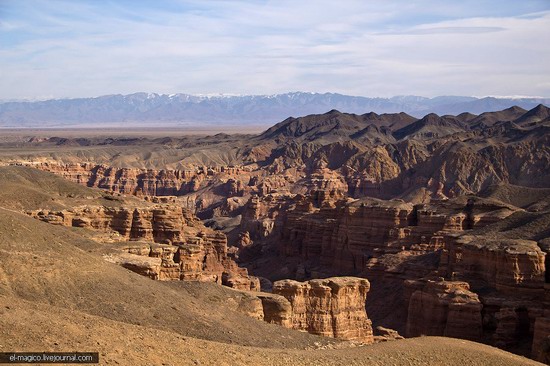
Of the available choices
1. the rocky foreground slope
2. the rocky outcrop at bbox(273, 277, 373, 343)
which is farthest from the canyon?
the rocky foreground slope

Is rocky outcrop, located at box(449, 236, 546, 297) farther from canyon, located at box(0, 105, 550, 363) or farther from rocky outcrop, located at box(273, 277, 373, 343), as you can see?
rocky outcrop, located at box(273, 277, 373, 343)

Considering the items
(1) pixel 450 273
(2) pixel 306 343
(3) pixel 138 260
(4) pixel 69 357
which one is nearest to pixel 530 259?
(1) pixel 450 273

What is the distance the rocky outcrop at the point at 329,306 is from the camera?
46.3 m

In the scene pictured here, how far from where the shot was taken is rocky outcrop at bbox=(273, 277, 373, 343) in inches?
1822

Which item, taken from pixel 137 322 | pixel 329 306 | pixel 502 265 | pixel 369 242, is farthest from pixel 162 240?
pixel 137 322

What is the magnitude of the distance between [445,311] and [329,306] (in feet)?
31.6

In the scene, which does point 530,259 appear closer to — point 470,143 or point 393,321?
point 393,321

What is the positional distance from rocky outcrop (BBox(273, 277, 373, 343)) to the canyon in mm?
72

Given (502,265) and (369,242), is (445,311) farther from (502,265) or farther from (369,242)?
(369,242)

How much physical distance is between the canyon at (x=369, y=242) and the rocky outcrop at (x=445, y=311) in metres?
0.08

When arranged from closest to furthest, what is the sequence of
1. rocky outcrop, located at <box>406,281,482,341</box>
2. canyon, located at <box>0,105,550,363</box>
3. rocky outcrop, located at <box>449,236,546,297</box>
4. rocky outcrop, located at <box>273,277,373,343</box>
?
rocky outcrop, located at <box>273,277,373,343</box>
canyon, located at <box>0,105,550,363</box>
rocky outcrop, located at <box>406,281,482,341</box>
rocky outcrop, located at <box>449,236,546,297</box>

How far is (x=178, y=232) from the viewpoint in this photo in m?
69.8

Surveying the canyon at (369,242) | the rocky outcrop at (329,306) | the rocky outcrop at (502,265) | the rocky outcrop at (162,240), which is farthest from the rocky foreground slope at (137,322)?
A: the rocky outcrop at (502,265)

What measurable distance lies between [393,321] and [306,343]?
2328 cm
